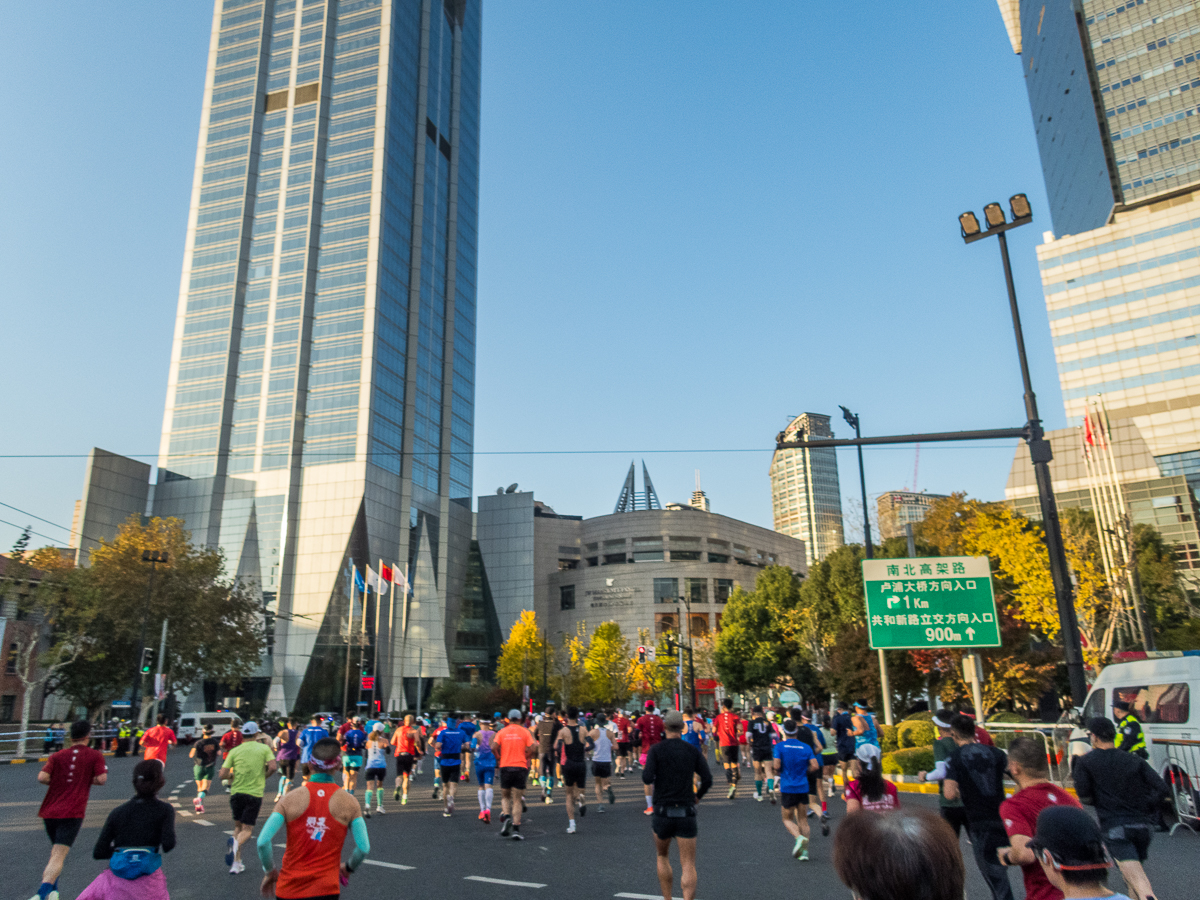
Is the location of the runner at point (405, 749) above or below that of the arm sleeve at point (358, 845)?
below

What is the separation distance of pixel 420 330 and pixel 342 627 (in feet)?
105

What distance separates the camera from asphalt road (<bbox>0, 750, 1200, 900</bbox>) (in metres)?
8.73

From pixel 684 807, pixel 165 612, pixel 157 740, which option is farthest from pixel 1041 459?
pixel 165 612

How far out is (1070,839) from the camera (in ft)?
9.60

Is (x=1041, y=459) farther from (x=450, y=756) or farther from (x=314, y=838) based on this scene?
(x=450, y=756)

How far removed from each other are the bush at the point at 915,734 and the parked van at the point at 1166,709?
24.8 ft

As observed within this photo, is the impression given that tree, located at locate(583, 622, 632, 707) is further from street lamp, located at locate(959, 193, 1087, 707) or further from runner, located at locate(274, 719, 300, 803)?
street lamp, located at locate(959, 193, 1087, 707)

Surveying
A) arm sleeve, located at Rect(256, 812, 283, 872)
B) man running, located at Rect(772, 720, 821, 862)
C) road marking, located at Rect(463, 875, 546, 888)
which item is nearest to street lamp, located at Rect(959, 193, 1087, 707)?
man running, located at Rect(772, 720, 821, 862)

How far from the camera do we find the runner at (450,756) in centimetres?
1536

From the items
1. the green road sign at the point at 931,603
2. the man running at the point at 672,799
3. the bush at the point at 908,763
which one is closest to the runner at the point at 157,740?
the man running at the point at 672,799

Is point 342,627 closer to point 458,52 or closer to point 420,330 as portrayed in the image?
point 420,330

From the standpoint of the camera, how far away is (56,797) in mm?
8422

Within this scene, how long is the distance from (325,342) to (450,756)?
69.0 m

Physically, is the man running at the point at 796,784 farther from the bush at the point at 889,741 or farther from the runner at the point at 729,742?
the bush at the point at 889,741
